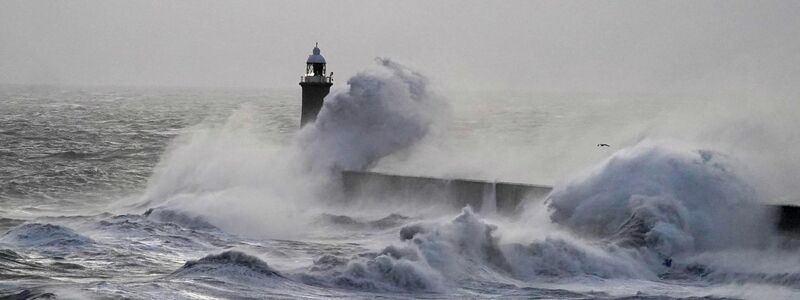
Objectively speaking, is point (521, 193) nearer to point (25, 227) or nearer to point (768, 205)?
point (768, 205)

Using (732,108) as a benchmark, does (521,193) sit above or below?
below

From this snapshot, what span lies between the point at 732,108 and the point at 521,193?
16.0 feet

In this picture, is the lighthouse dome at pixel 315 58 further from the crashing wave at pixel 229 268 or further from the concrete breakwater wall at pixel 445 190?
the crashing wave at pixel 229 268

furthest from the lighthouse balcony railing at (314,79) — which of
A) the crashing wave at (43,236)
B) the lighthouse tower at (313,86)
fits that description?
the crashing wave at (43,236)

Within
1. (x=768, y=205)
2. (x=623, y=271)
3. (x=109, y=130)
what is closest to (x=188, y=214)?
(x=623, y=271)

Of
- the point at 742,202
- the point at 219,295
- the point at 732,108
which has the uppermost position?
the point at 732,108

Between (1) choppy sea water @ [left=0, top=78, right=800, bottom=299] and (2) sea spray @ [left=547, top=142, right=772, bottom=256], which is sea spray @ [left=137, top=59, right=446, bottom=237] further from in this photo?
(2) sea spray @ [left=547, top=142, right=772, bottom=256]

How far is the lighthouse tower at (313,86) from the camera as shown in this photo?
2548cm

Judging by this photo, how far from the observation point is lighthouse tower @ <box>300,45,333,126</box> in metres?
25.5

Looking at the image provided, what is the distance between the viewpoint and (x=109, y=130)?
43.6 m

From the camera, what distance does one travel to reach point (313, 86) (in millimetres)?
25594

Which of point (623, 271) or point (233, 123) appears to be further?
point (233, 123)

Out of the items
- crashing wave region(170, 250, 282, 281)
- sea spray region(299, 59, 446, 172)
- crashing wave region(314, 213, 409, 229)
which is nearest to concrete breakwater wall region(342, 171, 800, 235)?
crashing wave region(314, 213, 409, 229)

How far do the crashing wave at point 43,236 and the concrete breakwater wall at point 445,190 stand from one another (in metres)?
6.49
